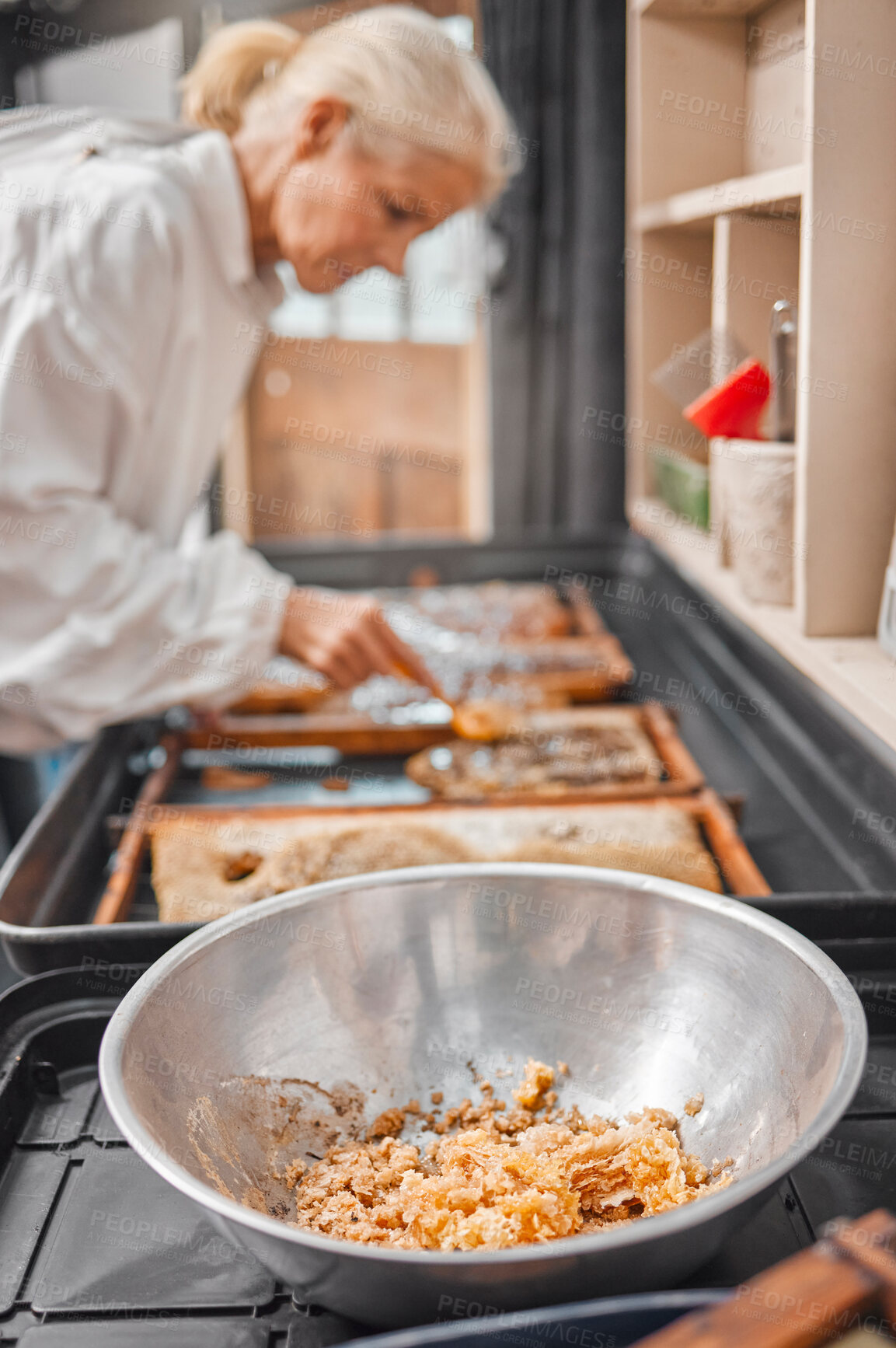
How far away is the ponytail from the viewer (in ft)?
5.31

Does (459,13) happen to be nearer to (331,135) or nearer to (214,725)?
(331,135)

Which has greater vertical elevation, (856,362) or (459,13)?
(459,13)

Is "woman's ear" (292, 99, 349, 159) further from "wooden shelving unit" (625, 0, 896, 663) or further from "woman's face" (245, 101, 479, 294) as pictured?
"wooden shelving unit" (625, 0, 896, 663)

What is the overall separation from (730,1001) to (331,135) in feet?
4.25

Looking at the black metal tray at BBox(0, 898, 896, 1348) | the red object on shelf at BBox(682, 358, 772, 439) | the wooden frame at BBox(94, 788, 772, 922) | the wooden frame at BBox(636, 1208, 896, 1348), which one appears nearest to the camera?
the wooden frame at BBox(636, 1208, 896, 1348)

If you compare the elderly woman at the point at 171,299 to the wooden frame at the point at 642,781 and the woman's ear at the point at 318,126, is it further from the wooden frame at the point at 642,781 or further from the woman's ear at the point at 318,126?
the wooden frame at the point at 642,781

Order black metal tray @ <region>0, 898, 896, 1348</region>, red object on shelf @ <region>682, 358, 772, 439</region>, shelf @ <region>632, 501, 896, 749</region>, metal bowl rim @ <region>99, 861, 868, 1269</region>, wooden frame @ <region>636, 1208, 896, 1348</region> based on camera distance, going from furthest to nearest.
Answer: red object on shelf @ <region>682, 358, 772, 439</region> → shelf @ <region>632, 501, 896, 749</region> → black metal tray @ <region>0, 898, 896, 1348</region> → metal bowl rim @ <region>99, 861, 868, 1269</region> → wooden frame @ <region>636, 1208, 896, 1348</region>

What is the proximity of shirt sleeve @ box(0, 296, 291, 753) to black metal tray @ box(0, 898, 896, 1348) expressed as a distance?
0.57 m

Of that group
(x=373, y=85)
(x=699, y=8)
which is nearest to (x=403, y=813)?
(x=373, y=85)

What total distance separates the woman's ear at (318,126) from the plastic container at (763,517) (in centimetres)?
75

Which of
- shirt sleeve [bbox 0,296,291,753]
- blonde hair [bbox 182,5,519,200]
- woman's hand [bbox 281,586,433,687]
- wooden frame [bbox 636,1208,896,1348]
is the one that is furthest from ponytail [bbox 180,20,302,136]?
wooden frame [bbox 636,1208,896,1348]

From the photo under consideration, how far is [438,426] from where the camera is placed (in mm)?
3881

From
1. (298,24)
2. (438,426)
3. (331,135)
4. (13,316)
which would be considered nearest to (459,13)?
(298,24)

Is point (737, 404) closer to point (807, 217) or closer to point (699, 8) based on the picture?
point (807, 217)
